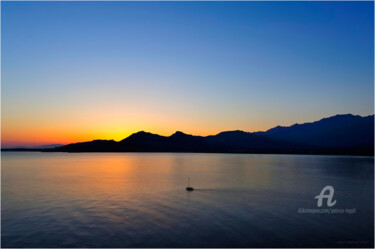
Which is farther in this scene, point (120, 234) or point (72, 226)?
point (72, 226)

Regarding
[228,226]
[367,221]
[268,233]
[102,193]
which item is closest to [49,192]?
[102,193]

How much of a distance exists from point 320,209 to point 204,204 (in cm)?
1682

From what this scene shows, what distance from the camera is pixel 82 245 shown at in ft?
80.9

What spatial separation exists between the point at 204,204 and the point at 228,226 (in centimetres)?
1268

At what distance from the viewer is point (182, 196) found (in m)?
50.4

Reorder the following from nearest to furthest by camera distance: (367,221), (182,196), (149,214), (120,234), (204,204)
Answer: (120,234), (367,221), (149,214), (204,204), (182,196)

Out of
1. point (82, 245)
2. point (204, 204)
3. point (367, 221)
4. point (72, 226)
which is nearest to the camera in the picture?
point (82, 245)

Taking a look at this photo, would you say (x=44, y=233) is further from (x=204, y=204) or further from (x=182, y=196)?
(x=182, y=196)

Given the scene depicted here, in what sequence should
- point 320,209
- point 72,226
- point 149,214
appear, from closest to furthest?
point 72,226, point 149,214, point 320,209

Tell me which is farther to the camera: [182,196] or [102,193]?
[102,193]

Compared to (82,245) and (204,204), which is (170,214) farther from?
(82,245)

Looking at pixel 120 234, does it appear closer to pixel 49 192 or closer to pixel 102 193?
pixel 102 193

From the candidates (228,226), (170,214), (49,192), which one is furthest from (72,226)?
(49,192)

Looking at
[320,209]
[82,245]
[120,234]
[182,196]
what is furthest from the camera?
[182,196]
